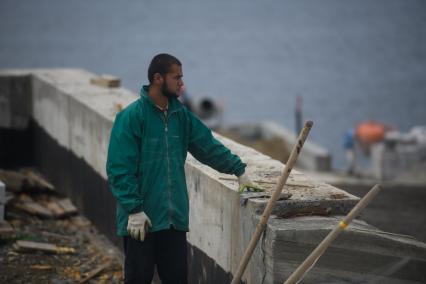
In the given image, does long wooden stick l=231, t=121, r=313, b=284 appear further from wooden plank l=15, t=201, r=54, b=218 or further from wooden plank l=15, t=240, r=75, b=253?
wooden plank l=15, t=201, r=54, b=218

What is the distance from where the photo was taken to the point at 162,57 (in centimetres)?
557

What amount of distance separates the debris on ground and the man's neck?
2776 millimetres

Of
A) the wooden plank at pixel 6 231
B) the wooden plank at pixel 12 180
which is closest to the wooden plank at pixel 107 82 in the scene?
the wooden plank at pixel 12 180

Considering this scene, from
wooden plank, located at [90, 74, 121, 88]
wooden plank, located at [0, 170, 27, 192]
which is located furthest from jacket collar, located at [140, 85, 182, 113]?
wooden plank, located at [90, 74, 121, 88]

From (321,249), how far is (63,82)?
710cm

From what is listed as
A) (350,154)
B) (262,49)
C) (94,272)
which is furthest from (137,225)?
(262,49)

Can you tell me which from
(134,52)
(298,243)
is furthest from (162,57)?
(134,52)

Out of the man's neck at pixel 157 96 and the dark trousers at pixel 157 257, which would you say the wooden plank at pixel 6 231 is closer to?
the dark trousers at pixel 157 257

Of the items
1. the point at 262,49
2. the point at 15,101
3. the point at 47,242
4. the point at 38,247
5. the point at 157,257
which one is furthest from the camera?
the point at 262,49

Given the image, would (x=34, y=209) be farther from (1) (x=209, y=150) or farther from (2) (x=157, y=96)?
(2) (x=157, y=96)

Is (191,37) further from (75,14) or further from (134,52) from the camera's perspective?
(75,14)

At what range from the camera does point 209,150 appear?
19.5ft

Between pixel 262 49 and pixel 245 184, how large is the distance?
10394cm

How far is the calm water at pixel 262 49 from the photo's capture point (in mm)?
64062
